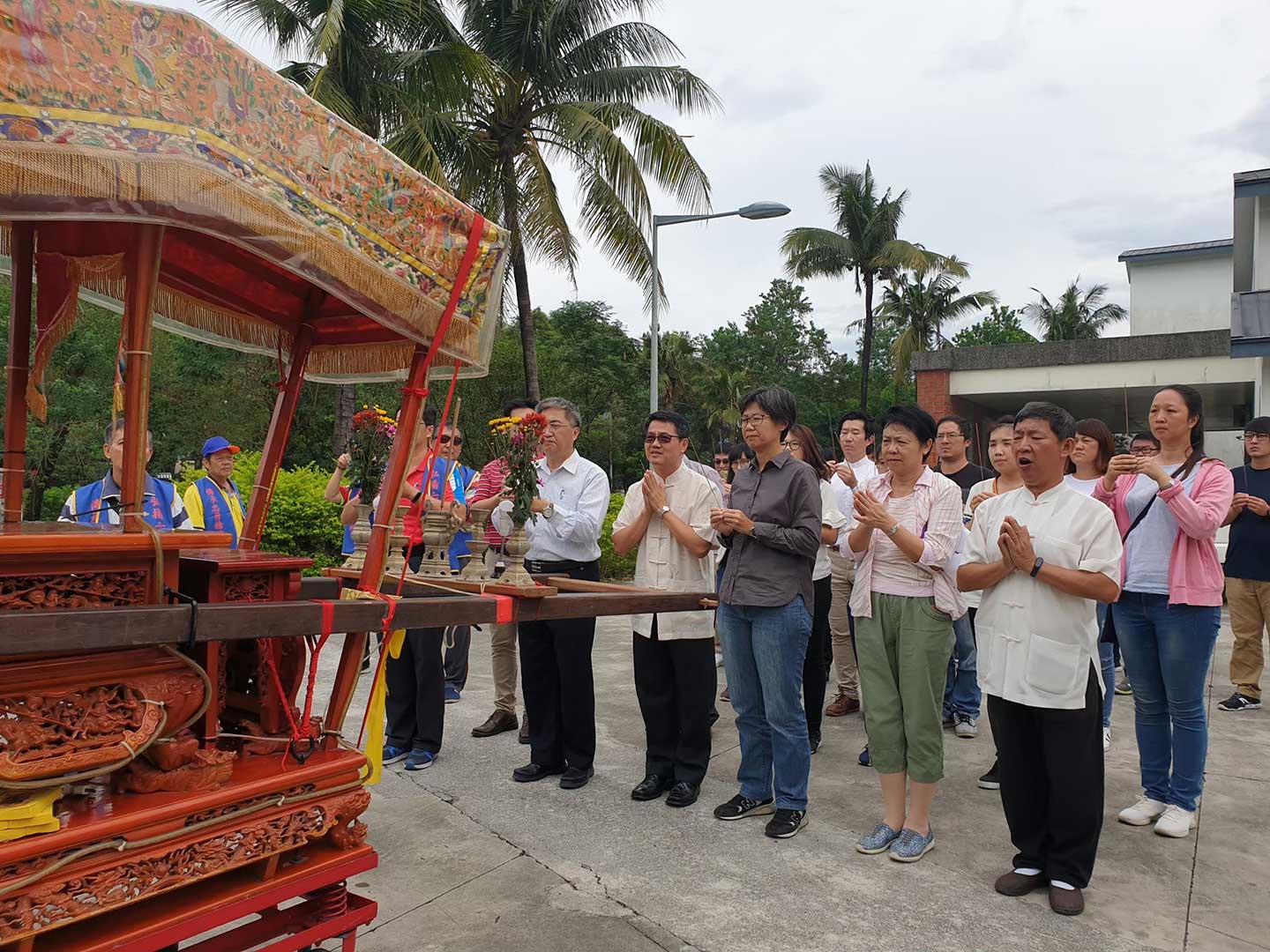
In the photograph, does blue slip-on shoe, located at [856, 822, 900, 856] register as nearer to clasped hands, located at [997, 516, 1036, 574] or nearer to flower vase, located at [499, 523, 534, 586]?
clasped hands, located at [997, 516, 1036, 574]

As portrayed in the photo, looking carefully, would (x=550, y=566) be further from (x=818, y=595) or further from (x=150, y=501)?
(x=150, y=501)

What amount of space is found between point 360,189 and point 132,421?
0.87 m

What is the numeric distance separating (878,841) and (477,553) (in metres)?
2.09

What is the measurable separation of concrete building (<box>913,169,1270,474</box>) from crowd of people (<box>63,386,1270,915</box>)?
9.57 meters

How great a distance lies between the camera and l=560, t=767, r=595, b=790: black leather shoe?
4.66 m

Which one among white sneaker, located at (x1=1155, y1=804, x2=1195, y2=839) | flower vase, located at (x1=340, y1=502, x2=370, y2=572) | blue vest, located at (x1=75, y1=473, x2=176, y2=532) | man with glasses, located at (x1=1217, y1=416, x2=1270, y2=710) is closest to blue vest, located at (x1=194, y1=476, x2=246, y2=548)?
blue vest, located at (x1=75, y1=473, x2=176, y2=532)

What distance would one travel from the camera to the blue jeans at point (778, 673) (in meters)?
4.07

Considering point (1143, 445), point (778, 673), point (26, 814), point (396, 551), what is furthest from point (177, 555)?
point (1143, 445)

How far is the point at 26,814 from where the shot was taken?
197 centimetres

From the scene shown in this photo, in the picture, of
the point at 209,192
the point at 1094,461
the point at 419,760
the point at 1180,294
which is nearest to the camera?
the point at 209,192

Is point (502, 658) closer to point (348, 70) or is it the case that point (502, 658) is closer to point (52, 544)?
point (52, 544)

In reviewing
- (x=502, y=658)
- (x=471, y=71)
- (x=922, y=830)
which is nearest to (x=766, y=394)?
(x=922, y=830)

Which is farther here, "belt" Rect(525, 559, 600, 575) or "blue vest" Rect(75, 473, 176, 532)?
"belt" Rect(525, 559, 600, 575)

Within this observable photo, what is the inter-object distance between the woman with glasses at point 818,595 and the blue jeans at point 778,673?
A: 0.67 m
